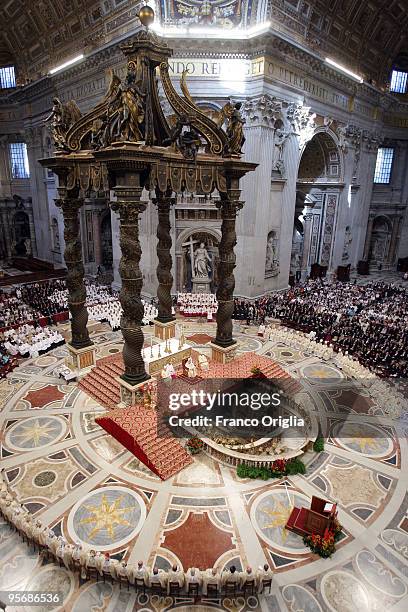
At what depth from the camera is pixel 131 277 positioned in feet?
33.1

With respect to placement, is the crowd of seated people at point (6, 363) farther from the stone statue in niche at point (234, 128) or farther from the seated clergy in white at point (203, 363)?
the stone statue in niche at point (234, 128)

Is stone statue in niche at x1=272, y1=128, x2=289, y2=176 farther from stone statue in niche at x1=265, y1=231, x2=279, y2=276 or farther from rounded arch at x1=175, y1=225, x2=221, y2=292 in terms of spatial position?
rounded arch at x1=175, y1=225, x2=221, y2=292

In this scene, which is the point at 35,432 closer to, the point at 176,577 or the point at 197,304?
the point at 176,577

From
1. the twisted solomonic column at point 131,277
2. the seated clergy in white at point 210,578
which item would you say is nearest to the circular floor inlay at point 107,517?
the seated clergy in white at point 210,578

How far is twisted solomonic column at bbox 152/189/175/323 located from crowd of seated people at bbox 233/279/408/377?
6633 mm

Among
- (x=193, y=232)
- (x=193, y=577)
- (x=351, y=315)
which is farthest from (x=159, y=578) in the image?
(x=193, y=232)

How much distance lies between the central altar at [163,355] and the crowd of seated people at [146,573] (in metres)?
5.83

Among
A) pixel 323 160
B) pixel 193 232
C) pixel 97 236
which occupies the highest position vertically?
pixel 323 160

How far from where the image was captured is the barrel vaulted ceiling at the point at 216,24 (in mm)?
18969

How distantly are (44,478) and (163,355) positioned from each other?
5039mm

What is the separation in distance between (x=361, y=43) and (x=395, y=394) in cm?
2451

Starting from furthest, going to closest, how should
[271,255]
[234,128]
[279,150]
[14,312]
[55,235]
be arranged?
[55,235]
[271,255]
[279,150]
[14,312]
[234,128]

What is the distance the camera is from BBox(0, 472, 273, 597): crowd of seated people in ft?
21.5

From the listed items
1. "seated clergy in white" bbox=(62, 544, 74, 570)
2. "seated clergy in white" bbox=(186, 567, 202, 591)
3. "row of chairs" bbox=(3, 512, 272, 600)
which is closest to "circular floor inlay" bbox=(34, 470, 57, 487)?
"seated clergy in white" bbox=(62, 544, 74, 570)
